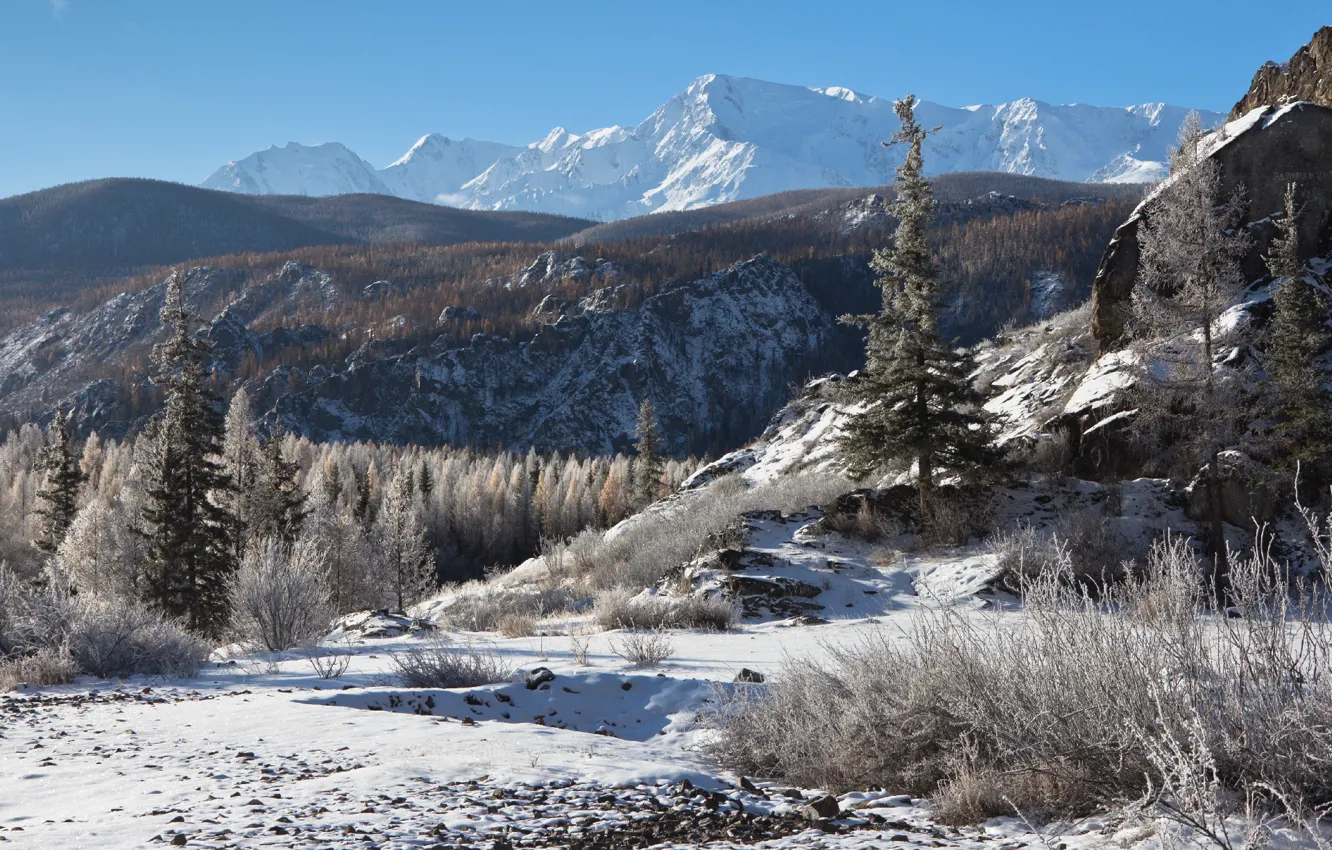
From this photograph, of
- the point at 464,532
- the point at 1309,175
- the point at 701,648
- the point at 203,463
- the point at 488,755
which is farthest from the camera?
the point at 464,532

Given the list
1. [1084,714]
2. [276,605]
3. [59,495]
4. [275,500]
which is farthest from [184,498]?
[1084,714]

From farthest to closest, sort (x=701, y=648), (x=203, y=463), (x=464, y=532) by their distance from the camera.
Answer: (x=464, y=532), (x=203, y=463), (x=701, y=648)

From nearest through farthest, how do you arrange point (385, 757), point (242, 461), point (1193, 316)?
point (385, 757), point (1193, 316), point (242, 461)

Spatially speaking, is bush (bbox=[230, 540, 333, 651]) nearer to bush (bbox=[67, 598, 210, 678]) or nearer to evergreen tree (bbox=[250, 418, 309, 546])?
bush (bbox=[67, 598, 210, 678])

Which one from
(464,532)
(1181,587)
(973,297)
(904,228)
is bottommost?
(464,532)

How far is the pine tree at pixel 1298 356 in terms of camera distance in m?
16.3

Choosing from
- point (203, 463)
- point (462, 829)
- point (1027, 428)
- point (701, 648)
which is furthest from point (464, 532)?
point (462, 829)

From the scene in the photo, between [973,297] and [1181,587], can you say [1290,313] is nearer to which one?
[1181,587]

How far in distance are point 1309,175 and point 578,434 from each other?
180 metres

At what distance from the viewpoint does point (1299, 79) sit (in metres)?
23.7

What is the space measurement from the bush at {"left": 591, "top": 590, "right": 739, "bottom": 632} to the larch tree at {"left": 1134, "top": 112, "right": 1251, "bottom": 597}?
927cm

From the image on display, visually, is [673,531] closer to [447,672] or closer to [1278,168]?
[447,672]

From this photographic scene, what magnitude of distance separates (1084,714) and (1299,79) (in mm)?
26014

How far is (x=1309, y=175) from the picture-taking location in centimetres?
1978
